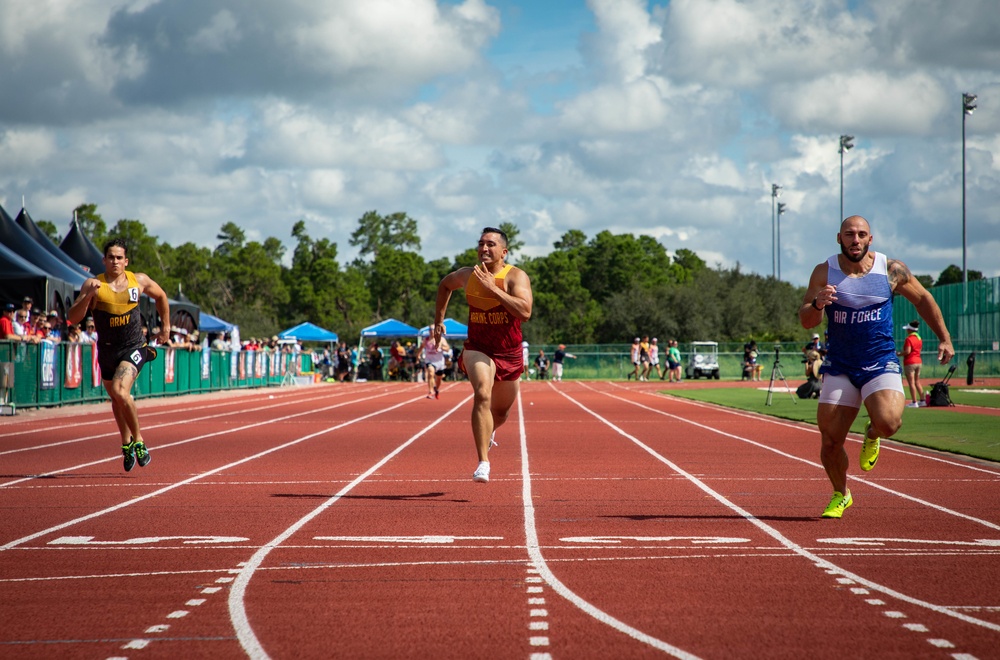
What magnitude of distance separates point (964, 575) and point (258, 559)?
3.49 metres

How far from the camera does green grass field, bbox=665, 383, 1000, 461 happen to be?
13.6 meters

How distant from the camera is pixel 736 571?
18.8 ft

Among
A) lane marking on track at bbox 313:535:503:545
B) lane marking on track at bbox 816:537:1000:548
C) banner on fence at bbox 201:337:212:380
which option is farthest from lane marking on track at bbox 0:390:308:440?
lane marking on track at bbox 816:537:1000:548

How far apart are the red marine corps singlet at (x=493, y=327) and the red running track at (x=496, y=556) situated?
1.10 metres

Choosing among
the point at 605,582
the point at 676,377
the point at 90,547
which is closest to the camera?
the point at 605,582

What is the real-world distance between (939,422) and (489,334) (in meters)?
11.3

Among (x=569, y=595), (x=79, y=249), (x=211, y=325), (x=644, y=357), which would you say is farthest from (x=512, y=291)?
(x=644, y=357)

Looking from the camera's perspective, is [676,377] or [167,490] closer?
[167,490]

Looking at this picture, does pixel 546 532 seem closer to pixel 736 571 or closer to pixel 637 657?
pixel 736 571

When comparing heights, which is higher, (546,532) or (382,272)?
(382,272)

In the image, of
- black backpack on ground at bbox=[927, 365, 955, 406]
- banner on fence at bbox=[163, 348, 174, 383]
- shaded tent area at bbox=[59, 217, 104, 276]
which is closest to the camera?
black backpack on ground at bbox=[927, 365, 955, 406]

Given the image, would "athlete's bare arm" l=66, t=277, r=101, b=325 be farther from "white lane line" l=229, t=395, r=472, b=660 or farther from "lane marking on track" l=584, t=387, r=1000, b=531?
"lane marking on track" l=584, t=387, r=1000, b=531

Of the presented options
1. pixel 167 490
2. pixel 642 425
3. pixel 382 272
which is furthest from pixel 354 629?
pixel 382 272

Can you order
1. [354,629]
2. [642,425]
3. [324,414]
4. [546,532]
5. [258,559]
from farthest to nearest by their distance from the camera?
[324,414] → [642,425] → [546,532] → [258,559] → [354,629]
